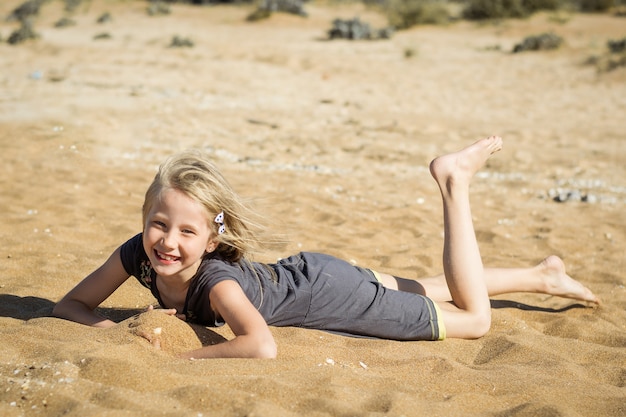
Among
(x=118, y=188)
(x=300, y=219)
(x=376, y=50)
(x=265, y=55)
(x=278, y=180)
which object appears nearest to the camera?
(x=300, y=219)

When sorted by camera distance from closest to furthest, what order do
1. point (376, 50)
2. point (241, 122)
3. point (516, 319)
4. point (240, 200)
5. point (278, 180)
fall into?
point (240, 200), point (516, 319), point (278, 180), point (241, 122), point (376, 50)

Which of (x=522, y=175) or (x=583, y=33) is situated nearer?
(x=522, y=175)

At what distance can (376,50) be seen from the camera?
16156 mm

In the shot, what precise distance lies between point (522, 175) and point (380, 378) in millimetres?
5561

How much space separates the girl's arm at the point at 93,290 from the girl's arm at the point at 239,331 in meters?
0.63

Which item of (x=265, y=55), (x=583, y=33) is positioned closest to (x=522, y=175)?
(x=265, y=55)

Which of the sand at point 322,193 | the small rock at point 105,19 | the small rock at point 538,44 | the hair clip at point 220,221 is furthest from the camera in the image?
the small rock at point 105,19

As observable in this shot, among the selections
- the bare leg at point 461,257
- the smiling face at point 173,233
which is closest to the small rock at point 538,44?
the bare leg at point 461,257

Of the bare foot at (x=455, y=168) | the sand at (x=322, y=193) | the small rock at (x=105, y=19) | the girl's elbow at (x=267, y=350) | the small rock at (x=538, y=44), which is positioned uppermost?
the bare foot at (x=455, y=168)

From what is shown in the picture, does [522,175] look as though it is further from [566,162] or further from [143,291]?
[143,291]

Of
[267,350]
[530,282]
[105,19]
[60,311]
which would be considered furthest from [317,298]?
[105,19]

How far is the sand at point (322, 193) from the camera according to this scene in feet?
9.59

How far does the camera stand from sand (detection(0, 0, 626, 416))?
9.59ft

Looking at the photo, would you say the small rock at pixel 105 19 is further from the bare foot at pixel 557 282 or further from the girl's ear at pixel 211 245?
the girl's ear at pixel 211 245
